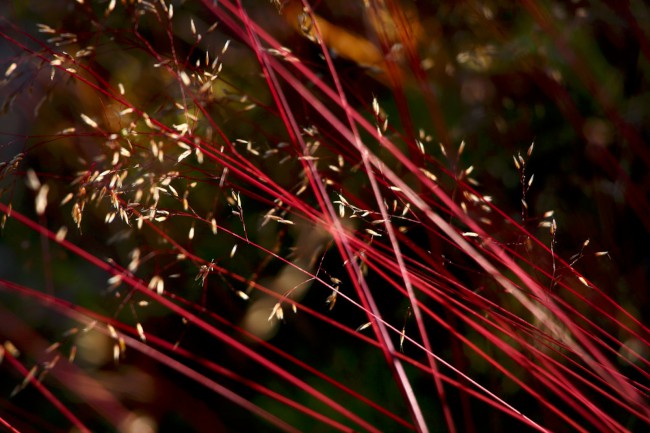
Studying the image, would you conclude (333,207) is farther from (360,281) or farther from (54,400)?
(54,400)

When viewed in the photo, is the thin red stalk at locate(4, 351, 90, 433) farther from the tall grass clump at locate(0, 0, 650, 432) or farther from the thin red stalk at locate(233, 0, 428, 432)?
the thin red stalk at locate(233, 0, 428, 432)

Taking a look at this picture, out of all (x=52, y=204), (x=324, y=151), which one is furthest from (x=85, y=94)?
(x=324, y=151)

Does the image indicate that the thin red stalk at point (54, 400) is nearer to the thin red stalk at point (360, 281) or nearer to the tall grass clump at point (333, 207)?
the tall grass clump at point (333, 207)

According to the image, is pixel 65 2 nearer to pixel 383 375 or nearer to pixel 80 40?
pixel 80 40

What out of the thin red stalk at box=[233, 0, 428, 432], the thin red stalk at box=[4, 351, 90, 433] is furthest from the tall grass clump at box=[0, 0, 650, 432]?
the thin red stalk at box=[233, 0, 428, 432]

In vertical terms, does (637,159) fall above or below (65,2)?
below

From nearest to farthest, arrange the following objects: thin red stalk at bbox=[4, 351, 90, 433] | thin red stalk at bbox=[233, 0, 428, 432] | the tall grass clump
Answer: thin red stalk at bbox=[233, 0, 428, 432] < thin red stalk at bbox=[4, 351, 90, 433] < the tall grass clump

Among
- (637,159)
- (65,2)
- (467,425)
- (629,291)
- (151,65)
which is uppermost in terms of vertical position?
(65,2)

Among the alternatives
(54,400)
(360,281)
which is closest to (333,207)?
(360,281)

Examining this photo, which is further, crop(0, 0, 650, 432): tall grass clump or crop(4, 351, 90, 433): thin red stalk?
crop(0, 0, 650, 432): tall grass clump

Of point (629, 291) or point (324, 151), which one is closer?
point (629, 291)
